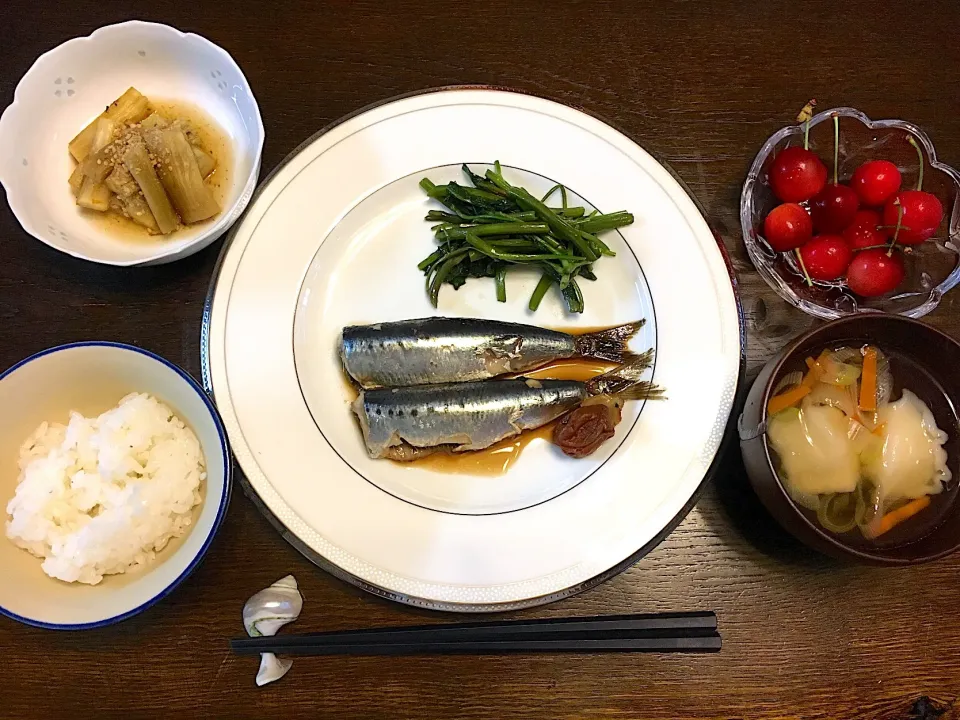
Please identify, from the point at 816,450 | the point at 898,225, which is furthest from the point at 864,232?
the point at 816,450

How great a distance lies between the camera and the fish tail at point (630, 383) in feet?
6.80

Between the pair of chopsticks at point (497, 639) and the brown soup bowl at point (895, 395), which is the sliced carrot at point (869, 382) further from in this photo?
the pair of chopsticks at point (497, 639)

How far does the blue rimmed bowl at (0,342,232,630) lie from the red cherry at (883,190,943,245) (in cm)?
225

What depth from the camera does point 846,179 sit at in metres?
2.29

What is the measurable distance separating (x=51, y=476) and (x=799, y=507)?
2.12 m

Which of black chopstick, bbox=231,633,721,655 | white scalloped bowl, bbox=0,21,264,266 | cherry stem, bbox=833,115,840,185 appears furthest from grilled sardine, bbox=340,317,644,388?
cherry stem, bbox=833,115,840,185

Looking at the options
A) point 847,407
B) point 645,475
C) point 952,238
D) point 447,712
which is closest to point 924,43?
point 952,238

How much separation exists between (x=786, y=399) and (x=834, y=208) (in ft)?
2.43

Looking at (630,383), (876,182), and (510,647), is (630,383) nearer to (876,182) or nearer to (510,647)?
(510,647)

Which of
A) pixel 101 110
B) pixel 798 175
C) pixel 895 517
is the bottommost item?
pixel 895 517

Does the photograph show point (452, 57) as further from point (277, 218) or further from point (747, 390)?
point (747, 390)

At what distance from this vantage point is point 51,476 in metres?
1.71

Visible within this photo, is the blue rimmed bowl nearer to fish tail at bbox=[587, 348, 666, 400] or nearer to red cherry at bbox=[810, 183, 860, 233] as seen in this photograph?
fish tail at bbox=[587, 348, 666, 400]

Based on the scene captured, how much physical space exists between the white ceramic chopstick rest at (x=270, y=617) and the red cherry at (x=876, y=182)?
230cm
